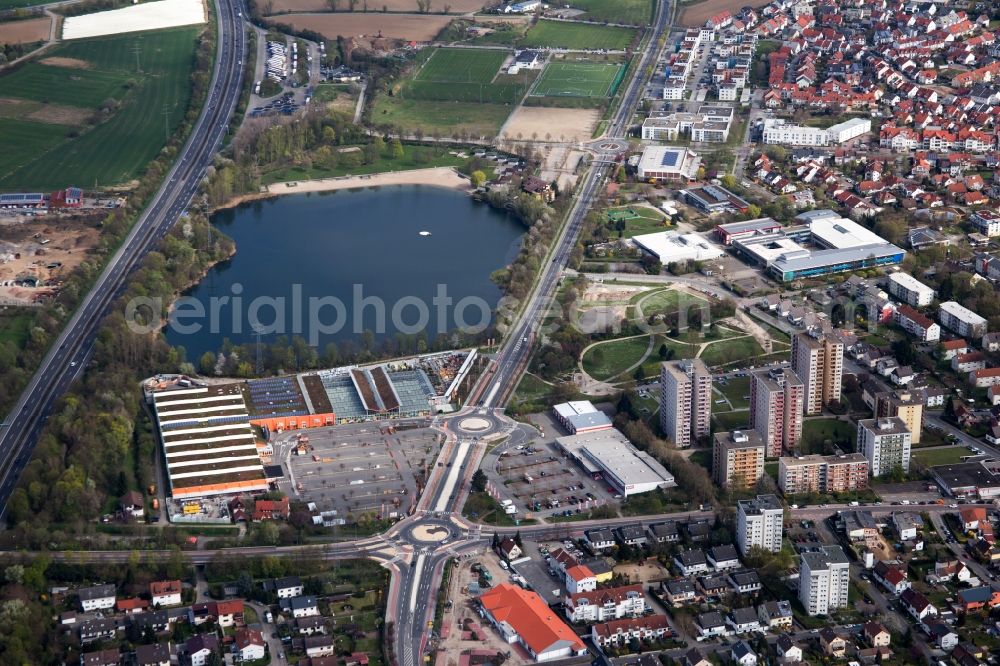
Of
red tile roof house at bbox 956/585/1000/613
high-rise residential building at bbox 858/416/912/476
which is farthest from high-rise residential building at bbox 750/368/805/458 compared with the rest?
red tile roof house at bbox 956/585/1000/613

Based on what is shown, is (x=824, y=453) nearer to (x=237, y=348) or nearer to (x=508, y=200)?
(x=237, y=348)

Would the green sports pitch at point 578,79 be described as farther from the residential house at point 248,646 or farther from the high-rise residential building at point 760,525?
the residential house at point 248,646

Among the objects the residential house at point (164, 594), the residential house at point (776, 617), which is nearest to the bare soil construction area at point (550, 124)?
the residential house at point (776, 617)

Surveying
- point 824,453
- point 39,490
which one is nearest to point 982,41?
point 824,453

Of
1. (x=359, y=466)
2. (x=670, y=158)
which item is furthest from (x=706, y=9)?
(x=359, y=466)

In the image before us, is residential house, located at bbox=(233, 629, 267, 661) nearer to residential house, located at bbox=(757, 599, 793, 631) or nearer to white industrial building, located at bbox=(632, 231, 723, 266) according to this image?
residential house, located at bbox=(757, 599, 793, 631)
